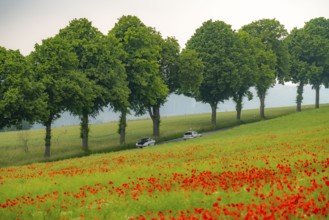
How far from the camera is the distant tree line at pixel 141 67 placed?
46.9 metres

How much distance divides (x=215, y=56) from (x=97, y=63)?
2867 cm

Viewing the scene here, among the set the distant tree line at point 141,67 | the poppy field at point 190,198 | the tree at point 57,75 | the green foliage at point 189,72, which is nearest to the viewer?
the poppy field at point 190,198

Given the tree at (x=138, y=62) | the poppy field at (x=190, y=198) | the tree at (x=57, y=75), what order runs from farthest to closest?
the tree at (x=138, y=62) → the tree at (x=57, y=75) → the poppy field at (x=190, y=198)

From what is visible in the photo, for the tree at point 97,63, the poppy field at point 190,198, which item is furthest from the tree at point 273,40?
the poppy field at point 190,198

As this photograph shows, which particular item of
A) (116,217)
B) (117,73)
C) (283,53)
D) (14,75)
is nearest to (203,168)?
(116,217)

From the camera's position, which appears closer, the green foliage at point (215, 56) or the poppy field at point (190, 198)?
the poppy field at point (190, 198)

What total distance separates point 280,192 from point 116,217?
17.7 feet

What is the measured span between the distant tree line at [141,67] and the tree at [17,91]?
0.36 ft

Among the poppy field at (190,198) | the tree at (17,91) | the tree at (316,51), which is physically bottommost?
the poppy field at (190,198)

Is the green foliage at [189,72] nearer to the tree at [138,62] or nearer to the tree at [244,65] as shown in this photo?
the tree at [138,62]

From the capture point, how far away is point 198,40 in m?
79.2

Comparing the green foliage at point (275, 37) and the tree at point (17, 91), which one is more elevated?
the green foliage at point (275, 37)

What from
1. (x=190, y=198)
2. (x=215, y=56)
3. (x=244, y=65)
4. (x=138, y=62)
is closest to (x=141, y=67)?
(x=138, y=62)

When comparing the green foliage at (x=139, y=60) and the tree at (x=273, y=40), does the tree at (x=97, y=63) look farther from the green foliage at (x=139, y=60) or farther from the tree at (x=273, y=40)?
the tree at (x=273, y=40)
